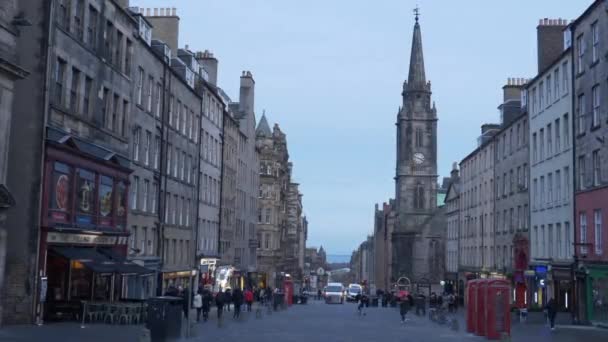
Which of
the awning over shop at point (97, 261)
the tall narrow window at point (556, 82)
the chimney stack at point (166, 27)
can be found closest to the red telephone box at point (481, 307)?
the awning over shop at point (97, 261)

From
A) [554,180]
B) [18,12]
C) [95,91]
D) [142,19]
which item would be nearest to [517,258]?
[554,180]

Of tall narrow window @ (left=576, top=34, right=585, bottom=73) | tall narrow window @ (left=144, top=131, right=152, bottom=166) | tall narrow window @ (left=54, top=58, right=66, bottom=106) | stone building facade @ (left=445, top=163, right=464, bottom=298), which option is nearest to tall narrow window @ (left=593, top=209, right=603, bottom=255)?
tall narrow window @ (left=576, top=34, right=585, bottom=73)

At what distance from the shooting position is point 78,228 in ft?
102

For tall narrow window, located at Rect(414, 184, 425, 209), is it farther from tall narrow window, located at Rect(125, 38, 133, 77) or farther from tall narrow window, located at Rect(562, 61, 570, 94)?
tall narrow window, located at Rect(125, 38, 133, 77)

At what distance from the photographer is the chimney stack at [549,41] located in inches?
2060

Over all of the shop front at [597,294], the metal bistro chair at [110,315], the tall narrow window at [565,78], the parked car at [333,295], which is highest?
the tall narrow window at [565,78]

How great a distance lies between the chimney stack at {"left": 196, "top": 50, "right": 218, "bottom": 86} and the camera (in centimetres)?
6950

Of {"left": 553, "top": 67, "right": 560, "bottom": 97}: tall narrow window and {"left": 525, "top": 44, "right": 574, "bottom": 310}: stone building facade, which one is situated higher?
{"left": 553, "top": 67, "right": 560, "bottom": 97}: tall narrow window

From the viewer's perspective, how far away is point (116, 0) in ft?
127

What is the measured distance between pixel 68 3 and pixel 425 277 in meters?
92.0

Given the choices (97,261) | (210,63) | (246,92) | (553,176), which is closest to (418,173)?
(246,92)

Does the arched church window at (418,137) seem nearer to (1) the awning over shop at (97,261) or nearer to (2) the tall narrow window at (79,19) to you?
(1) the awning over shop at (97,261)

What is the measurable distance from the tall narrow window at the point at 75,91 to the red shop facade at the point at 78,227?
4.99ft

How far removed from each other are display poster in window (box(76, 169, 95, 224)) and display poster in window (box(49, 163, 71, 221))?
1.07 m
